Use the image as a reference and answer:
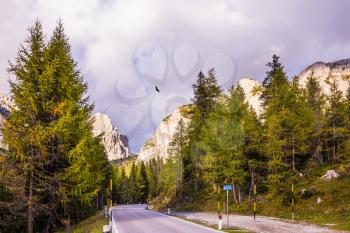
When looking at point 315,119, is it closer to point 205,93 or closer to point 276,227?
point 205,93

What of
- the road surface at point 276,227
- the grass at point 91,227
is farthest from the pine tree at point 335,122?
the grass at point 91,227

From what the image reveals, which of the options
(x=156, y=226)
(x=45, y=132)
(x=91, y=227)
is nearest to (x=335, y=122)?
(x=156, y=226)

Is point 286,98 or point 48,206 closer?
point 48,206

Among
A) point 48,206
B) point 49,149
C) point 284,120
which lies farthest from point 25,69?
point 284,120

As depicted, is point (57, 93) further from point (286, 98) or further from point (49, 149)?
point (286, 98)

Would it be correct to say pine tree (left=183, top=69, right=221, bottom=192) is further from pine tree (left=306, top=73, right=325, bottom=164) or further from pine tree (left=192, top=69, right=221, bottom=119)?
pine tree (left=306, top=73, right=325, bottom=164)

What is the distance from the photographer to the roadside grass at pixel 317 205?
28.3 m

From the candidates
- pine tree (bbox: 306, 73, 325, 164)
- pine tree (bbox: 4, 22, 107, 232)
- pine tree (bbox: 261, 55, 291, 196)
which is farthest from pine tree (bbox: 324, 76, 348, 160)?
pine tree (bbox: 4, 22, 107, 232)

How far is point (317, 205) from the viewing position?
32.0 m

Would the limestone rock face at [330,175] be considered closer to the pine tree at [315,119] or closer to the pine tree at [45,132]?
the pine tree at [315,119]

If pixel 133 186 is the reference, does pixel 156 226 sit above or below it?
above

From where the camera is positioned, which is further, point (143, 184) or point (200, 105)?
point (143, 184)

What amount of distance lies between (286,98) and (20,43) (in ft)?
95.2

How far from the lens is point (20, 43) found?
19750mm
